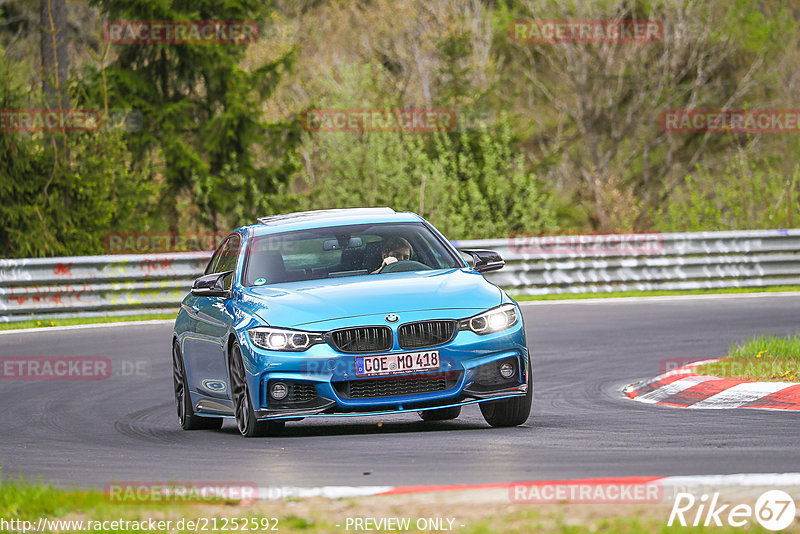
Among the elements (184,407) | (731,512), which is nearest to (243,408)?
(184,407)

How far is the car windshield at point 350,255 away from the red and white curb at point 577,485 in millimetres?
3779

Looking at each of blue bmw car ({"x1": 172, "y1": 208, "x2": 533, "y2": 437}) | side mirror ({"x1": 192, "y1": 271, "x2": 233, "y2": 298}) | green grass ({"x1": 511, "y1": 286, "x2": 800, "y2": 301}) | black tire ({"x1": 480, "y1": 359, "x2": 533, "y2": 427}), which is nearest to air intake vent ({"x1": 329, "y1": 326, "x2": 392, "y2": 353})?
blue bmw car ({"x1": 172, "y1": 208, "x2": 533, "y2": 437})

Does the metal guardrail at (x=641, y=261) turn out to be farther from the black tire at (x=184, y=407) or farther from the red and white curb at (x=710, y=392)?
the black tire at (x=184, y=407)

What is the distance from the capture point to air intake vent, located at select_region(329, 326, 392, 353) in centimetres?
932

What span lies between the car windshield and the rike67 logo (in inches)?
185

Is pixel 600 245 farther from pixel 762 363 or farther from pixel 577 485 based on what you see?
pixel 577 485

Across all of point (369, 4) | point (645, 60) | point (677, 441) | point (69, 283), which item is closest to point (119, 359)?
point (69, 283)

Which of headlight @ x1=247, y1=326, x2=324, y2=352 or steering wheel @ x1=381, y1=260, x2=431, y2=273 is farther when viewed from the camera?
steering wheel @ x1=381, y1=260, x2=431, y2=273

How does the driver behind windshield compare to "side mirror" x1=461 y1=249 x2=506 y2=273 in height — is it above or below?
above

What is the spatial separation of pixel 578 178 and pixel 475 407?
115 ft

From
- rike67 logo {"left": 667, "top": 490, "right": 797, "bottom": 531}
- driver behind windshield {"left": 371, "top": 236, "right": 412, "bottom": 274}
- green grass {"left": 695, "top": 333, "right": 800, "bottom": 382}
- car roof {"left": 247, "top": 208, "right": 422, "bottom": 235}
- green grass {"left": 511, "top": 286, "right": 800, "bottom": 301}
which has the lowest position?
green grass {"left": 511, "top": 286, "right": 800, "bottom": 301}

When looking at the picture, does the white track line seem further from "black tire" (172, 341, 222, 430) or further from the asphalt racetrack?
"black tire" (172, 341, 222, 430)

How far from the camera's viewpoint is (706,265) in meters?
24.8

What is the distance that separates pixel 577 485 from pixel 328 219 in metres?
4.93
